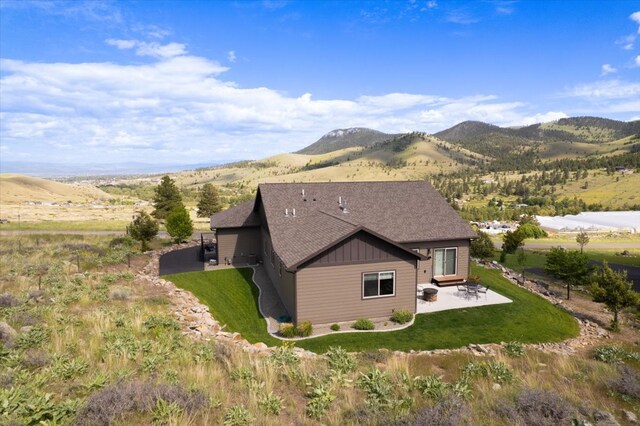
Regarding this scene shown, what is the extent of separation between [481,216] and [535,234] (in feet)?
60.2

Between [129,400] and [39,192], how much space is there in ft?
444

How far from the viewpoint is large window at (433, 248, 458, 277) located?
21.9 metres

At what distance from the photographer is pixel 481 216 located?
69812mm

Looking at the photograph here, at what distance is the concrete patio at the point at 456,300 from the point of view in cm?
1831

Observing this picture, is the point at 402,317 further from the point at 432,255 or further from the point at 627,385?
the point at 627,385

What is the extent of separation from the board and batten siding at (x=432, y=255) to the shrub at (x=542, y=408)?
14526 mm

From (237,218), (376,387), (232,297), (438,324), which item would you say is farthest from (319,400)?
(237,218)

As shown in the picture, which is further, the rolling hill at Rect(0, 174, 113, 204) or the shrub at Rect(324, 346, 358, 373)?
the rolling hill at Rect(0, 174, 113, 204)

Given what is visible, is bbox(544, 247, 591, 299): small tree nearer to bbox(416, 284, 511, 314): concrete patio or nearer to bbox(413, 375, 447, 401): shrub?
bbox(416, 284, 511, 314): concrete patio

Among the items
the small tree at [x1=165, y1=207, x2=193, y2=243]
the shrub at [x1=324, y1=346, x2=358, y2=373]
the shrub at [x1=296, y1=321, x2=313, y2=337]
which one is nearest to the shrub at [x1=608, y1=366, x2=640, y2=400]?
the shrub at [x1=324, y1=346, x2=358, y2=373]

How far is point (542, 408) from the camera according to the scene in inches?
249

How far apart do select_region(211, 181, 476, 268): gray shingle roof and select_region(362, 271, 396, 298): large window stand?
2.80 meters

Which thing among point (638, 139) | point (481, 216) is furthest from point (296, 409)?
point (638, 139)

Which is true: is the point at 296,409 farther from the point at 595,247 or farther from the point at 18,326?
the point at 595,247
